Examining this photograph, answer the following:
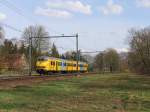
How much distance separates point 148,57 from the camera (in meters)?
91.9

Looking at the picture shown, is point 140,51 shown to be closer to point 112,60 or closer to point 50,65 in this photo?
point 50,65

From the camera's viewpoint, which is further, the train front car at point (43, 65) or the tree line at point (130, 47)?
the tree line at point (130, 47)

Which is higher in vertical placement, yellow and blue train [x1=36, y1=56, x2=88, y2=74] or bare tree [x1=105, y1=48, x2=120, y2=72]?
bare tree [x1=105, y1=48, x2=120, y2=72]

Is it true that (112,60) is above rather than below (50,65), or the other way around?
above

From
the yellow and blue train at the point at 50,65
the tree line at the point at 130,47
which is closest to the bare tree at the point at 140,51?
the tree line at the point at 130,47

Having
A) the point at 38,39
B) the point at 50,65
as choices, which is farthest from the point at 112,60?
the point at 50,65

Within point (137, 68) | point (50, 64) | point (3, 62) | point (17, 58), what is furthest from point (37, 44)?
point (50, 64)

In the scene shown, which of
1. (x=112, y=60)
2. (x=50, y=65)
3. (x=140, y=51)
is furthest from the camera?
(x=112, y=60)

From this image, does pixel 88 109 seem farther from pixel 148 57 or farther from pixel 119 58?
pixel 119 58

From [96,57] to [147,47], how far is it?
2898 inches

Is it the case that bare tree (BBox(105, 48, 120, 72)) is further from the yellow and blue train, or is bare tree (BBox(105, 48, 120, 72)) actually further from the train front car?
the train front car

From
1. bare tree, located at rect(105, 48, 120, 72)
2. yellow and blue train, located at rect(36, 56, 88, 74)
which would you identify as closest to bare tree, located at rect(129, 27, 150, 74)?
yellow and blue train, located at rect(36, 56, 88, 74)

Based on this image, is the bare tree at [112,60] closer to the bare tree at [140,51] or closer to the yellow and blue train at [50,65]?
the bare tree at [140,51]

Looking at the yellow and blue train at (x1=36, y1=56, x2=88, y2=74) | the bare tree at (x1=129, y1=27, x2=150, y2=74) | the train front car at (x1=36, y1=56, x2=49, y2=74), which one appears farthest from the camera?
the bare tree at (x1=129, y1=27, x2=150, y2=74)
